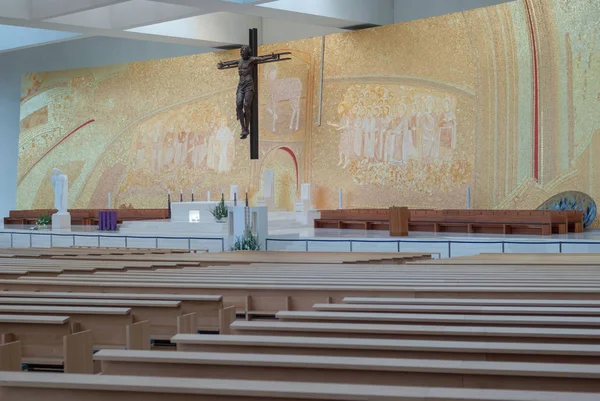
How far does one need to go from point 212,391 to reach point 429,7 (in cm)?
1906

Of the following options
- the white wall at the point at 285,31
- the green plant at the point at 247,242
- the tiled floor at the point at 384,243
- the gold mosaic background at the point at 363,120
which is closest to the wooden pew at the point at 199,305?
the tiled floor at the point at 384,243

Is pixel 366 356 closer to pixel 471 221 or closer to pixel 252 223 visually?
pixel 252 223

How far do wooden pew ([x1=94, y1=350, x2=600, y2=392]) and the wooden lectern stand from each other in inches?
513

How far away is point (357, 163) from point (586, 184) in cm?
595

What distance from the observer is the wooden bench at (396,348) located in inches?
64.6

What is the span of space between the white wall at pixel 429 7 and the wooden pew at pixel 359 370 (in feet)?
57.7

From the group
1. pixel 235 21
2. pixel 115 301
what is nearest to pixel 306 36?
pixel 235 21

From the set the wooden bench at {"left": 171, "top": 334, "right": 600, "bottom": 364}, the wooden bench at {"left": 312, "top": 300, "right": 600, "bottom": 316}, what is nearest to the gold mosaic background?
the wooden bench at {"left": 312, "top": 300, "right": 600, "bottom": 316}

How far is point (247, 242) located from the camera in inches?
494

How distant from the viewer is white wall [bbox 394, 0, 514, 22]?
1842 centimetres

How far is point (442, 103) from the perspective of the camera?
60.1 feet

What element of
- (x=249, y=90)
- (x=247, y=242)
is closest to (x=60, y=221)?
(x=249, y=90)

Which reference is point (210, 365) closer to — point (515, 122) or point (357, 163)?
point (515, 122)

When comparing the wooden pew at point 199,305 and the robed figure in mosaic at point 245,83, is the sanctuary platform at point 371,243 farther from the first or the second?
the wooden pew at point 199,305
